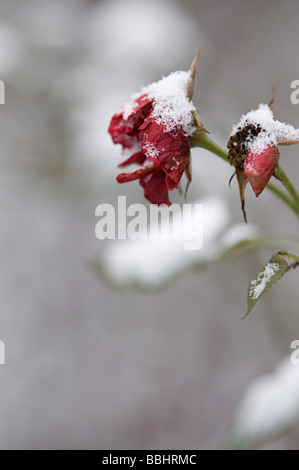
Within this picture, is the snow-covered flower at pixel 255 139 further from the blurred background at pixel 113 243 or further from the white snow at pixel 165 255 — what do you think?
the blurred background at pixel 113 243

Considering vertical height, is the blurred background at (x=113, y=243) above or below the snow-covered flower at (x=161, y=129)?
above

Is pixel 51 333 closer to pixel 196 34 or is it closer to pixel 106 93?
pixel 106 93

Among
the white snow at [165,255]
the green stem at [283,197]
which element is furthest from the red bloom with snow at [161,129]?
the white snow at [165,255]

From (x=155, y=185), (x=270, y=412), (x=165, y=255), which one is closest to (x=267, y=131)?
(x=155, y=185)

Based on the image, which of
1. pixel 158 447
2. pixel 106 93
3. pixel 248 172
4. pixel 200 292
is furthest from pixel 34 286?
pixel 248 172

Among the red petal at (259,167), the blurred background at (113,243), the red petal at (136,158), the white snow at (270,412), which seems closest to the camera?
the red petal at (259,167)

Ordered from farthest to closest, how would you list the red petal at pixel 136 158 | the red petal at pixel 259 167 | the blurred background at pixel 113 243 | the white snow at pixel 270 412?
1. the blurred background at pixel 113 243
2. the white snow at pixel 270 412
3. the red petal at pixel 136 158
4. the red petal at pixel 259 167

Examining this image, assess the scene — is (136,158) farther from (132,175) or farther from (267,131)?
(267,131)
